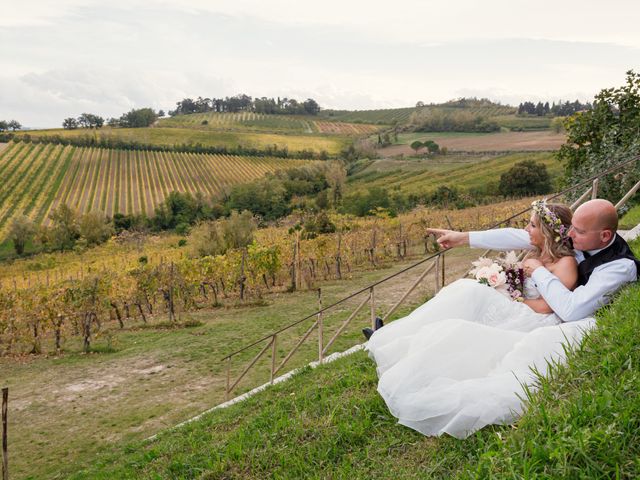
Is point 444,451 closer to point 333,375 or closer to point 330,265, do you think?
point 333,375

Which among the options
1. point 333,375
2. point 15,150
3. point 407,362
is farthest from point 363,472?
point 15,150

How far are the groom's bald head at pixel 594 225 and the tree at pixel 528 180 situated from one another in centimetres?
4405

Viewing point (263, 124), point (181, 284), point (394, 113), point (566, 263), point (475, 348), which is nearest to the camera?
point (475, 348)

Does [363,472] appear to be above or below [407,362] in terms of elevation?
below

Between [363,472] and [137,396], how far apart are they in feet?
31.3

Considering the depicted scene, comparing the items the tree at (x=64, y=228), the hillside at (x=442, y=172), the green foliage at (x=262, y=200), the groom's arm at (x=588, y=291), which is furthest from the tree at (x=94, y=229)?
the groom's arm at (x=588, y=291)

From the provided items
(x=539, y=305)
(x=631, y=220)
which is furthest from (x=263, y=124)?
(x=539, y=305)

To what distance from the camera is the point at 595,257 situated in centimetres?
358

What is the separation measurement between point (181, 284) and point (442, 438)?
17.8m

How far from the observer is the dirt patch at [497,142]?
68.6m

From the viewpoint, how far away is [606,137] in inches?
541

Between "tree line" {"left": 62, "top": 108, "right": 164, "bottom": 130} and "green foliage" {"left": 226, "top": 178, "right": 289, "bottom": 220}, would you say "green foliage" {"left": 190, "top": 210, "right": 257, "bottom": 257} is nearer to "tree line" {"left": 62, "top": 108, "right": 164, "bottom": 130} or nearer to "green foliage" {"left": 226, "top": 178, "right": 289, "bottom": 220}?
"green foliage" {"left": 226, "top": 178, "right": 289, "bottom": 220}

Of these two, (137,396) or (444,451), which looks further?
(137,396)

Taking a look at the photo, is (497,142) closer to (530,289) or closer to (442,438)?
(530,289)
